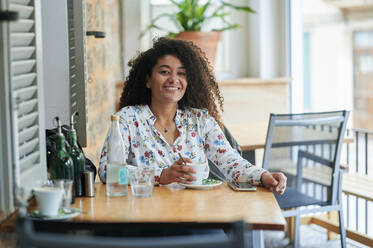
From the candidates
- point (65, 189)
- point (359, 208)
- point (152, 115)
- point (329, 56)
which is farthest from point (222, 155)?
point (329, 56)

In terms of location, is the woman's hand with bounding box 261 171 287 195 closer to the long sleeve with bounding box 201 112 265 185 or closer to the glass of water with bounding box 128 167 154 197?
the long sleeve with bounding box 201 112 265 185

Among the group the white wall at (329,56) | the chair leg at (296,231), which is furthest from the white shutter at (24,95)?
the white wall at (329,56)

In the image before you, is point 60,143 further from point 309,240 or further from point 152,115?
point 309,240

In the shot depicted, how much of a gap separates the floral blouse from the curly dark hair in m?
0.07

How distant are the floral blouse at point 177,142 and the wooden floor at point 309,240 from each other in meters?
1.41

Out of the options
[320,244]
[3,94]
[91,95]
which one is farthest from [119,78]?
[3,94]

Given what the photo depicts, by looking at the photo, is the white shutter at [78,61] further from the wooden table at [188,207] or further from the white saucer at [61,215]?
the white saucer at [61,215]

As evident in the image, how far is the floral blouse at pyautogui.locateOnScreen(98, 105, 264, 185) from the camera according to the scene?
7.33 ft

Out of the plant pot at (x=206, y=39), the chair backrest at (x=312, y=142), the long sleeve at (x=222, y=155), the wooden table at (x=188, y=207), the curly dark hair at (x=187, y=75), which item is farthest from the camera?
the plant pot at (x=206, y=39)

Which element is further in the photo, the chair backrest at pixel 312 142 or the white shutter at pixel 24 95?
the chair backrest at pixel 312 142

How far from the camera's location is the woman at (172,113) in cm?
225

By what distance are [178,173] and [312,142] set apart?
129 cm

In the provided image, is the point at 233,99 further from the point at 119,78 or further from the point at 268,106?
the point at 119,78

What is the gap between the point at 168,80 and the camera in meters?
2.31
